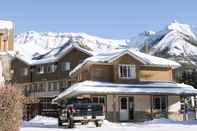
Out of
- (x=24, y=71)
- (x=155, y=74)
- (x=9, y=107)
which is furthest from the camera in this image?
(x=24, y=71)

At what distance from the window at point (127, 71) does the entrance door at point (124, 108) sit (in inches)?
126

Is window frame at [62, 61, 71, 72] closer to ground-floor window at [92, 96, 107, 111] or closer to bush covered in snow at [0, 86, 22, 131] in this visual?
ground-floor window at [92, 96, 107, 111]

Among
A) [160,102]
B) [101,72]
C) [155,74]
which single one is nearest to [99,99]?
[101,72]

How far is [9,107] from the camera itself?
16.4 meters

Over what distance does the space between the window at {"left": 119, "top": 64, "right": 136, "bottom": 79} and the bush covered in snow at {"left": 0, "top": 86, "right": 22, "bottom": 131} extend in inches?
1373

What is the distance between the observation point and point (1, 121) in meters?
16.2

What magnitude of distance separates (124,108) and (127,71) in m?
4.46

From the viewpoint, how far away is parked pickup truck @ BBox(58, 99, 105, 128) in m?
33.6

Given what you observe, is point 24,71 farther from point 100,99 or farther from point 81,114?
point 81,114

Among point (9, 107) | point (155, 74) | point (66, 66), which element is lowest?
point (9, 107)

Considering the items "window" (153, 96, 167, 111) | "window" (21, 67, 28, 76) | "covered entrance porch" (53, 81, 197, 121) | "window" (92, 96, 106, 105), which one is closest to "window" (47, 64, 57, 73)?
"window" (21, 67, 28, 76)

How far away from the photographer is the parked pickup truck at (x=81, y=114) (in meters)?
33.6

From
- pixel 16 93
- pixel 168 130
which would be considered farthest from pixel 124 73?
pixel 16 93

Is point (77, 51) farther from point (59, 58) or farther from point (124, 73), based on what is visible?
point (124, 73)
